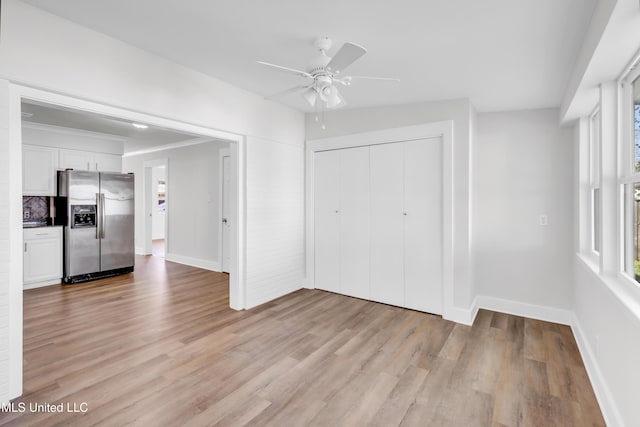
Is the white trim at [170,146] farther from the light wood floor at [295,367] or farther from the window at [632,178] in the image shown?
the window at [632,178]

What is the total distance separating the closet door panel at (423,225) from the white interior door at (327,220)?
0.97 m

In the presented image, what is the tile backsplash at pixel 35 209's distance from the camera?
5068mm

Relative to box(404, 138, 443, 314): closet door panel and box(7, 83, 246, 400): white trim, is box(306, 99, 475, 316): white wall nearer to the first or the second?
box(404, 138, 443, 314): closet door panel

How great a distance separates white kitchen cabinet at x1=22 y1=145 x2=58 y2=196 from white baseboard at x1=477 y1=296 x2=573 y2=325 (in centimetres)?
653

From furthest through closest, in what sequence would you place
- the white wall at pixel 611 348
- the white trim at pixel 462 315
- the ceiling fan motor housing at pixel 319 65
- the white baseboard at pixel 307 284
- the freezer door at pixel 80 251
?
the freezer door at pixel 80 251, the white baseboard at pixel 307 284, the white trim at pixel 462 315, the ceiling fan motor housing at pixel 319 65, the white wall at pixel 611 348

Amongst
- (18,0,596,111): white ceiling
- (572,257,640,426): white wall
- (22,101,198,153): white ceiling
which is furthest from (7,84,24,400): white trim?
(572,257,640,426): white wall

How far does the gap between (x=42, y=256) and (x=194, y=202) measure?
7.98 ft

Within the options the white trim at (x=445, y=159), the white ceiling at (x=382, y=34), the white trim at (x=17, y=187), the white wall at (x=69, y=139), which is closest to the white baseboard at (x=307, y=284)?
the white trim at (x=445, y=159)

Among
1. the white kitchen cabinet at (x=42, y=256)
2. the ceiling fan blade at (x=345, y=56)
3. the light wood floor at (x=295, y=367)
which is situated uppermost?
the ceiling fan blade at (x=345, y=56)

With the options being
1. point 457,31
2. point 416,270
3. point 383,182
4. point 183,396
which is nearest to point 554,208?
point 416,270

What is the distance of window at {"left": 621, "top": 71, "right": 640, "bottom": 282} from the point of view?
75.1 inches

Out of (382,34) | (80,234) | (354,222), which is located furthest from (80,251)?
(382,34)

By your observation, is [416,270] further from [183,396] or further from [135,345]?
[135,345]

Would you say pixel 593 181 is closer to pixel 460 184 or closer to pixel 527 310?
pixel 460 184
